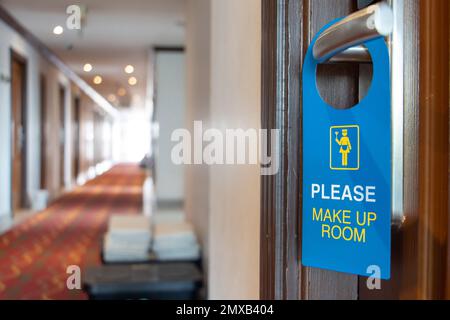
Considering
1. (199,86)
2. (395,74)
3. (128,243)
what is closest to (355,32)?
(395,74)

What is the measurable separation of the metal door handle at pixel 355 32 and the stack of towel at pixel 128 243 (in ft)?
5.63

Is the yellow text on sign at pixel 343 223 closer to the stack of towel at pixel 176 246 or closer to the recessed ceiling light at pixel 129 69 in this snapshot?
the recessed ceiling light at pixel 129 69

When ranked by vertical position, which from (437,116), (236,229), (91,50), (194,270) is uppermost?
(91,50)

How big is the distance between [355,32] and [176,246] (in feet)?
5.85

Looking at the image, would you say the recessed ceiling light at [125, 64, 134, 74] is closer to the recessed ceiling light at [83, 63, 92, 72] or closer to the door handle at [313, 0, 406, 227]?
the recessed ceiling light at [83, 63, 92, 72]

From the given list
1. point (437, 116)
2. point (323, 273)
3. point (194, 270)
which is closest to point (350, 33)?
point (437, 116)

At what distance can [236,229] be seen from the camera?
72 centimetres

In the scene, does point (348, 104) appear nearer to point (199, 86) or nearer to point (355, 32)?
point (355, 32)

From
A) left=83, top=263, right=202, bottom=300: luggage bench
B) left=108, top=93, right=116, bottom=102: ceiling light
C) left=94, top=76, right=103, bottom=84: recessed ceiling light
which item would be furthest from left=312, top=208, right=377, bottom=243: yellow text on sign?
left=83, top=263, right=202, bottom=300: luggage bench

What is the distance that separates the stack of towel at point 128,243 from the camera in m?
1.94

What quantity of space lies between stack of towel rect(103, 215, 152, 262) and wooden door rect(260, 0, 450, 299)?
153 cm

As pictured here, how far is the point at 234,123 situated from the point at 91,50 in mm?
221

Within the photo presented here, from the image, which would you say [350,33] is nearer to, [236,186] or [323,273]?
[323,273]

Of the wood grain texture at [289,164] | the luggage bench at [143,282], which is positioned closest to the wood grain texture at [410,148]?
the wood grain texture at [289,164]
